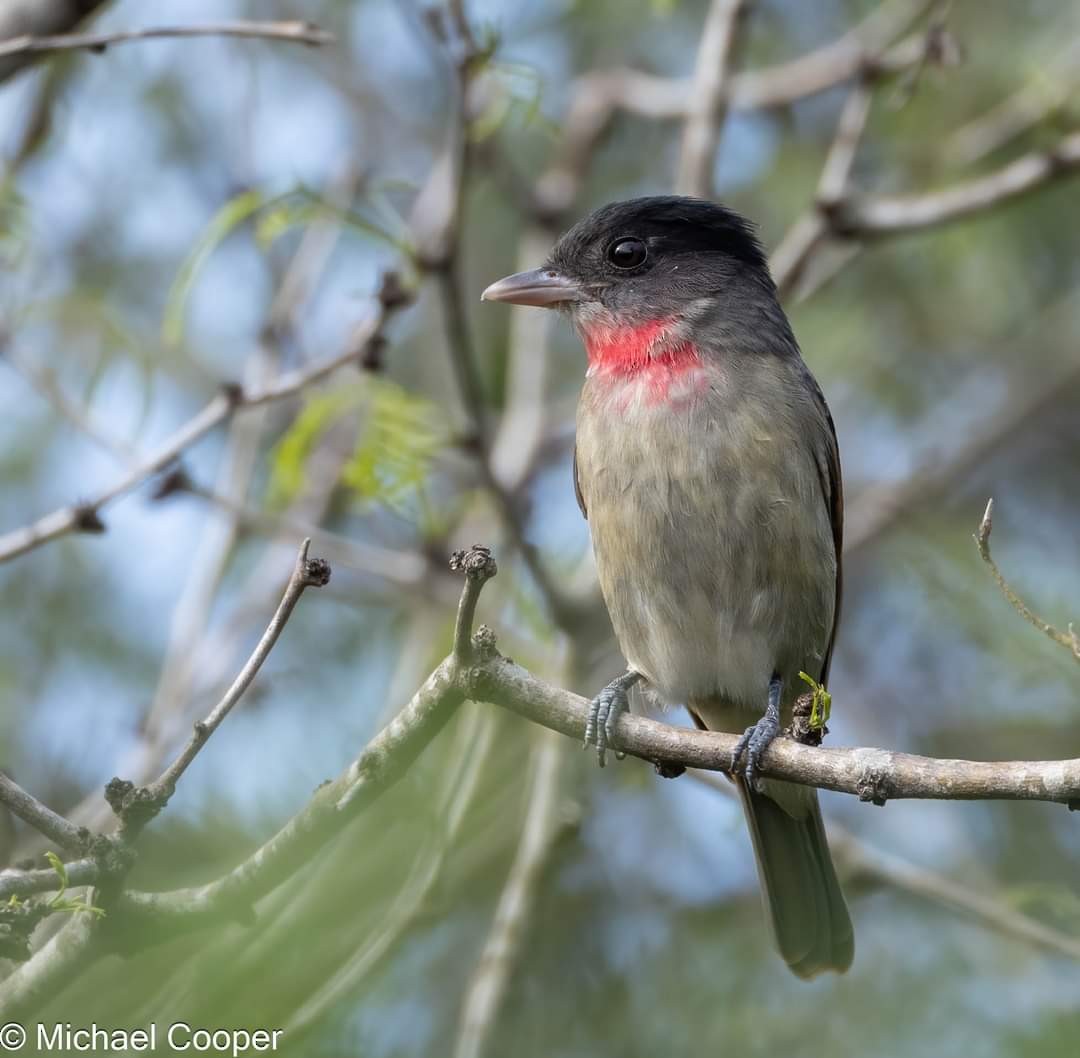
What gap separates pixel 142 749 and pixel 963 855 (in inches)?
153

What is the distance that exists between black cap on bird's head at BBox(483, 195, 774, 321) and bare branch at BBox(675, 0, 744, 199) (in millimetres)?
544

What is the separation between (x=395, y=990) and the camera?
4.30m

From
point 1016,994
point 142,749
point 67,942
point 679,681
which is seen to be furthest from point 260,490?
point 67,942

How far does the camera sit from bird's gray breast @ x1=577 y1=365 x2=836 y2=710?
478cm

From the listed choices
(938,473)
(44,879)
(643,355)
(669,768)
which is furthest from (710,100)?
(44,879)

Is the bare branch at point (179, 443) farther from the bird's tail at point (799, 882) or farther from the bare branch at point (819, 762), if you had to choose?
the bird's tail at point (799, 882)

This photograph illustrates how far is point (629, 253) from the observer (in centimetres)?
561

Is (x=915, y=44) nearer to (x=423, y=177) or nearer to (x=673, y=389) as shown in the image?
(x=673, y=389)

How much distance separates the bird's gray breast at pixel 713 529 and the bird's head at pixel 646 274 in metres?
0.38

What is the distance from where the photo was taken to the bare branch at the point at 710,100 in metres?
6.02

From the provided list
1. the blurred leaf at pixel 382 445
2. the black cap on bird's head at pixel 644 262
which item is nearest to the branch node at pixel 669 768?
the blurred leaf at pixel 382 445

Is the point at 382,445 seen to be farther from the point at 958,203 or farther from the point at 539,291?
the point at 958,203

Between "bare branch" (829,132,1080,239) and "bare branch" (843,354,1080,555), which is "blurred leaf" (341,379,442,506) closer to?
"bare branch" (829,132,1080,239)

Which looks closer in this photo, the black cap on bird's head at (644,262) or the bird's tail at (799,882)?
the bird's tail at (799,882)
